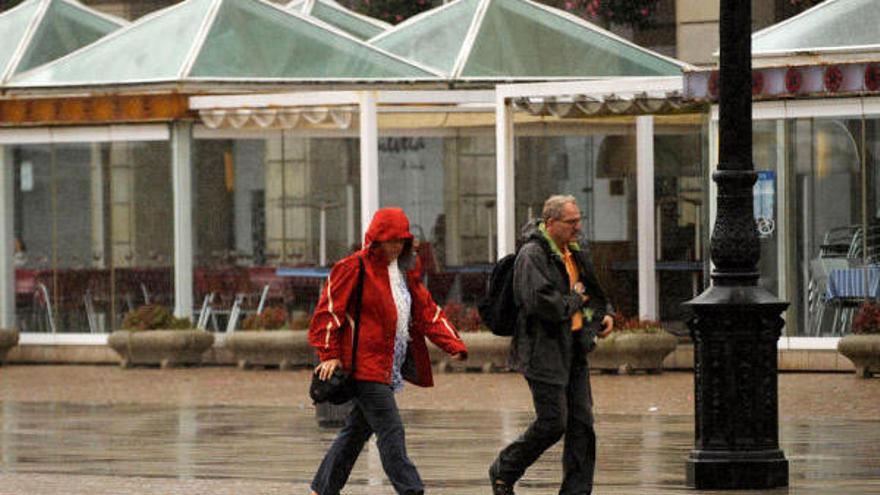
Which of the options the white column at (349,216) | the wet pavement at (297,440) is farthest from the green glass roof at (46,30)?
the wet pavement at (297,440)

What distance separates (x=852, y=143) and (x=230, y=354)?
7561mm

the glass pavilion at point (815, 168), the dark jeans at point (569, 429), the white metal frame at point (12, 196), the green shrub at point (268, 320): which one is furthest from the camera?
the white metal frame at point (12, 196)

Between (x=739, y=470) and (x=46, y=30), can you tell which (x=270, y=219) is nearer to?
(x=46, y=30)

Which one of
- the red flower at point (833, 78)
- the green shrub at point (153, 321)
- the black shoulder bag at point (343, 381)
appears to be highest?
the red flower at point (833, 78)

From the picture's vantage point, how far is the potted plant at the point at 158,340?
27594mm

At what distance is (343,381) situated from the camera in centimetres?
1284

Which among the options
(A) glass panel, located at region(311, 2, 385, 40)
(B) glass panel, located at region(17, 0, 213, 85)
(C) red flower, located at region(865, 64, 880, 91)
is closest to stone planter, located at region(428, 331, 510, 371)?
(C) red flower, located at region(865, 64, 880, 91)

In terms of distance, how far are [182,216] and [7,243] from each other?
2459 mm

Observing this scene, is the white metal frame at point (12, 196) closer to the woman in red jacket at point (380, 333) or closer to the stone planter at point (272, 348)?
the stone planter at point (272, 348)

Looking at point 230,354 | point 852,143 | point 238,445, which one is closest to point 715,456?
point 238,445

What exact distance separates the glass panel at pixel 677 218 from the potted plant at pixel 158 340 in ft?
16.8

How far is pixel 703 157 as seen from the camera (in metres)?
25.5

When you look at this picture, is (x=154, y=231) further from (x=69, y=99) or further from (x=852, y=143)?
(x=852, y=143)

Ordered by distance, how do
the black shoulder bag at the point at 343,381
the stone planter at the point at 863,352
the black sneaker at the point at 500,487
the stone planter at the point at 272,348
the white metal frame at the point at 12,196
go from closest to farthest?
the black shoulder bag at the point at 343,381 < the black sneaker at the point at 500,487 < the stone planter at the point at 863,352 < the stone planter at the point at 272,348 < the white metal frame at the point at 12,196
